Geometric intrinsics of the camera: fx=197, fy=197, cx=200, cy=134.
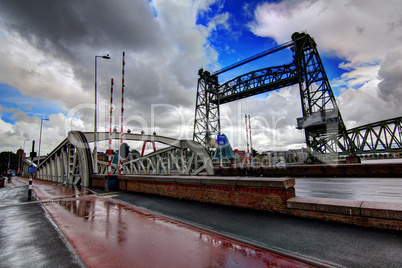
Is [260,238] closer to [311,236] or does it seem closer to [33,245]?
[311,236]

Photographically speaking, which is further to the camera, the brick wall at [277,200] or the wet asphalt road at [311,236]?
the brick wall at [277,200]

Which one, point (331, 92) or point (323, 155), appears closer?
point (323, 155)

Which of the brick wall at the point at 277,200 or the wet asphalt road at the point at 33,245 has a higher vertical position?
the brick wall at the point at 277,200

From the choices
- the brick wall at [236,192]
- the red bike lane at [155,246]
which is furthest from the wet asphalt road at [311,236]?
the red bike lane at [155,246]

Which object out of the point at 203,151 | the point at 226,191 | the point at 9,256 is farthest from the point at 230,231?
the point at 203,151

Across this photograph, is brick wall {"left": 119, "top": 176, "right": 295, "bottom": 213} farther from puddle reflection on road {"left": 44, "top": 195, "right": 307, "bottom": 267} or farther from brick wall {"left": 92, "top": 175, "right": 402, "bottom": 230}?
puddle reflection on road {"left": 44, "top": 195, "right": 307, "bottom": 267}

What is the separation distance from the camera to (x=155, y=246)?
3.83 metres

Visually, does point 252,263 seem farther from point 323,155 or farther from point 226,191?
point 323,155

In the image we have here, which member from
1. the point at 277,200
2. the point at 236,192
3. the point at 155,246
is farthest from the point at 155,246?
the point at 277,200

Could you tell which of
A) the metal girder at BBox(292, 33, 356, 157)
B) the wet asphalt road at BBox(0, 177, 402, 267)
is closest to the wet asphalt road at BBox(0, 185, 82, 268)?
the wet asphalt road at BBox(0, 177, 402, 267)

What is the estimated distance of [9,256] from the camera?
3.67 m

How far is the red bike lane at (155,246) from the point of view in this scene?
3.16m

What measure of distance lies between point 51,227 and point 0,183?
75.2 feet

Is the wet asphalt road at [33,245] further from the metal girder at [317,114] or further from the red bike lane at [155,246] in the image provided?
the metal girder at [317,114]
